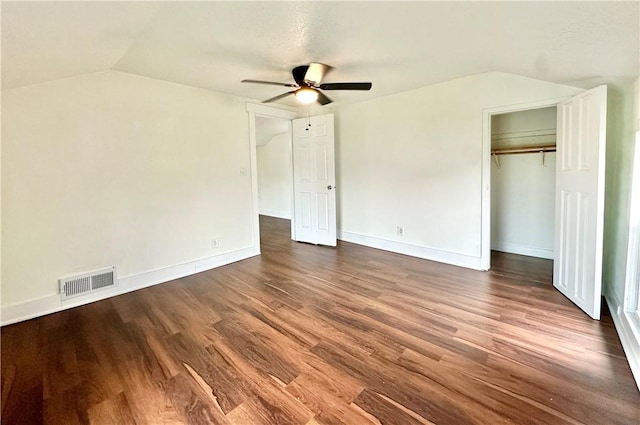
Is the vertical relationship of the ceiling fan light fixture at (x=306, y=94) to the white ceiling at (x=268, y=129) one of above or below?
below

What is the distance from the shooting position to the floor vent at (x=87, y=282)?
273 centimetres

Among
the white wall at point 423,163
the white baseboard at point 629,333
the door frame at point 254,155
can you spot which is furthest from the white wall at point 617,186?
the door frame at point 254,155

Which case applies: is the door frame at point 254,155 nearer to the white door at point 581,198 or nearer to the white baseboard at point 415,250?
the white baseboard at point 415,250

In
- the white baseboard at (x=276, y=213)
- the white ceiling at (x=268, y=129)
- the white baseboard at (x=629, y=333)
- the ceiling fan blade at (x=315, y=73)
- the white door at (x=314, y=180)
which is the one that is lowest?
the white baseboard at (x=629, y=333)

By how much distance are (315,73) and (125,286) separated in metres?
3.04

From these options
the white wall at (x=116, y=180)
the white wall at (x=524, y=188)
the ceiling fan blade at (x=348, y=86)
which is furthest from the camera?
the white wall at (x=524, y=188)

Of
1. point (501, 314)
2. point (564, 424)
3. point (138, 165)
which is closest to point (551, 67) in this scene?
point (501, 314)

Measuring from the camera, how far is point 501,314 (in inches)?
95.8

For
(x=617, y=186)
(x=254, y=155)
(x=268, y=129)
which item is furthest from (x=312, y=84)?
(x=268, y=129)

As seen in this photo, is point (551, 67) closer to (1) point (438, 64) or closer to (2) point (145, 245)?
(1) point (438, 64)

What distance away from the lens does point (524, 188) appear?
13.0 feet

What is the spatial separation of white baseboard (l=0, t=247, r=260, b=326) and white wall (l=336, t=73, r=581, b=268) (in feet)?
6.58

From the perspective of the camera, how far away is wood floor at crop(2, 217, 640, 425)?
4.90ft

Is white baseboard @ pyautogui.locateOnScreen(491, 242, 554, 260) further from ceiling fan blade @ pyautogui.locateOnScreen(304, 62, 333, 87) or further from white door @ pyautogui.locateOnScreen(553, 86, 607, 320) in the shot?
ceiling fan blade @ pyautogui.locateOnScreen(304, 62, 333, 87)
